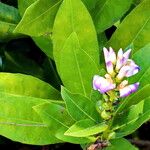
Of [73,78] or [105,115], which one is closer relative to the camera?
[105,115]

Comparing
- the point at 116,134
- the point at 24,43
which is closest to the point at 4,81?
the point at 116,134

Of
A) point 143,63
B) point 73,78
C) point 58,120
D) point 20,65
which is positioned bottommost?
point 20,65

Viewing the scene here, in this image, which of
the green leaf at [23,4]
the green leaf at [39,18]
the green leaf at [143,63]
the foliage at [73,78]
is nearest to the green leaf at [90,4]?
the foliage at [73,78]

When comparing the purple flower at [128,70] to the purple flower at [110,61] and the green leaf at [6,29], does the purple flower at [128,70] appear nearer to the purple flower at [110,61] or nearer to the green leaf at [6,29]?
the purple flower at [110,61]

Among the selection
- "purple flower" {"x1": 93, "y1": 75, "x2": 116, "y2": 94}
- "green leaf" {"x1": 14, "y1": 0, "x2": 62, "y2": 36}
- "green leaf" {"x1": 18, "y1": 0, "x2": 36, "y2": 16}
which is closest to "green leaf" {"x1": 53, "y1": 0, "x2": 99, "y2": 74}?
"green leaf" {"x1": 14, "y1": 0, "x2": 62, "y2": 36}

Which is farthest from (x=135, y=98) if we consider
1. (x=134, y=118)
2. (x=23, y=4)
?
(x=23, y=4)

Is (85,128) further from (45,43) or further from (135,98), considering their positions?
(45,43)

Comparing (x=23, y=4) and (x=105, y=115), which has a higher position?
(x=23, y=4)
